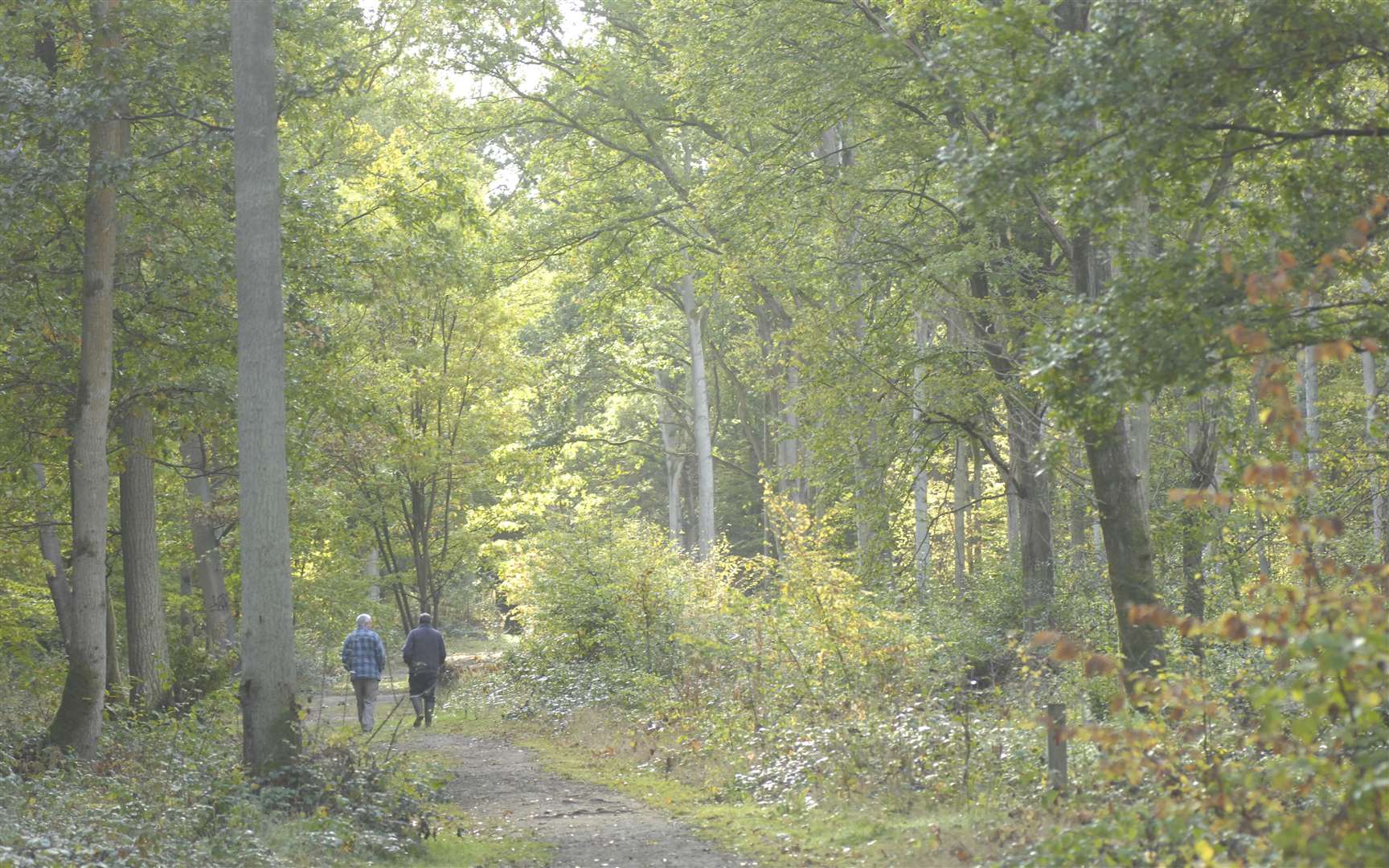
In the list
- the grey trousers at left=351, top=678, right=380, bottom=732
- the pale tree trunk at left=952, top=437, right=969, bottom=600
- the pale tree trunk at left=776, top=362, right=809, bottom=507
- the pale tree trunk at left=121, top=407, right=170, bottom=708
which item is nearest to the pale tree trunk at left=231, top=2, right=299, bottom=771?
the pale tree trunk at left=121, top=407, right=170, bottom=708

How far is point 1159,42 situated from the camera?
6.87m

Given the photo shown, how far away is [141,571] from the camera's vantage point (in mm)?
15438

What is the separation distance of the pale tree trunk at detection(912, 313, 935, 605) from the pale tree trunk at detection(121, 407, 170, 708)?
9156mm

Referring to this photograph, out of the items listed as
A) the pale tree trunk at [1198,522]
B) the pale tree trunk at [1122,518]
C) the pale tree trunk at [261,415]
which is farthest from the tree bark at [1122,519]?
the pale tree trunk at [261,415]

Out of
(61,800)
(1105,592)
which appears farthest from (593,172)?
(61,800)

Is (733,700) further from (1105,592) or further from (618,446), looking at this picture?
(618,446)

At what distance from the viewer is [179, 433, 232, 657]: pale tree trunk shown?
2130 cm

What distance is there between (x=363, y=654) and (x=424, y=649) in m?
1.32

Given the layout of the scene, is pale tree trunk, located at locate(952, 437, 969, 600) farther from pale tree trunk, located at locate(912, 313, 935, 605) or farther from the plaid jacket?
the plaid jacket

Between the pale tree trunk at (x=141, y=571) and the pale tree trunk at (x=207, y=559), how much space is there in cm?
546

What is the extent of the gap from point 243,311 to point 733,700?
6622 mm

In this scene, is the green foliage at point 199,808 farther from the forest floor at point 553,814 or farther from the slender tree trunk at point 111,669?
the slender tree trunk at point 111,669

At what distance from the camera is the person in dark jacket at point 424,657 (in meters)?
18.8

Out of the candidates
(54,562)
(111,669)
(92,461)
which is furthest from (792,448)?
(92,461)
